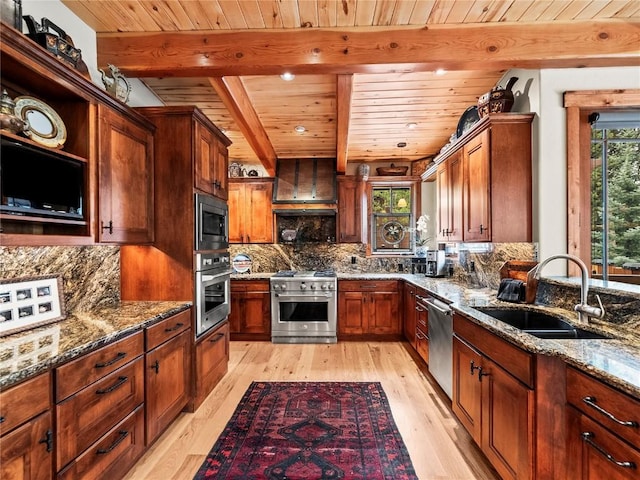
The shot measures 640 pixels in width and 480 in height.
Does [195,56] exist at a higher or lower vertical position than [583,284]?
higher

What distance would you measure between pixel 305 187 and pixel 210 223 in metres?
2.20

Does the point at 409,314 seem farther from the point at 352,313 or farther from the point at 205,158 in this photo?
the point at 205,158

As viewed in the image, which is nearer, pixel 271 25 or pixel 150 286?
pixel 271 25

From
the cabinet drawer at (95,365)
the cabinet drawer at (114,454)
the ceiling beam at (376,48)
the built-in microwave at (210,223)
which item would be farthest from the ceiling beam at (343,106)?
the cabinet drawer at (114,454)

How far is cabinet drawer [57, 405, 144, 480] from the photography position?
1.44 m

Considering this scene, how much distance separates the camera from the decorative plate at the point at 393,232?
200 inches

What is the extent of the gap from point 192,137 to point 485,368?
102 inches

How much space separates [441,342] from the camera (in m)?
2.71

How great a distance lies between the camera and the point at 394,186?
5.06m

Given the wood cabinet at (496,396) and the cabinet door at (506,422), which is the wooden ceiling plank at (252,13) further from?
the cabinet door at (506,422)

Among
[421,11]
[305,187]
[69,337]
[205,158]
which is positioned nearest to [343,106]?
[421,11]

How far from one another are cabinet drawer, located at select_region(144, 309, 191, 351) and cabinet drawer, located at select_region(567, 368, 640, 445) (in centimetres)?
221

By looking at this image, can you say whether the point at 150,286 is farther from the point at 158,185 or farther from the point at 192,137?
the point at 192,137

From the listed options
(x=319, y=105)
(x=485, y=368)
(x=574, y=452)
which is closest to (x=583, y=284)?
(x=485, y=368)
